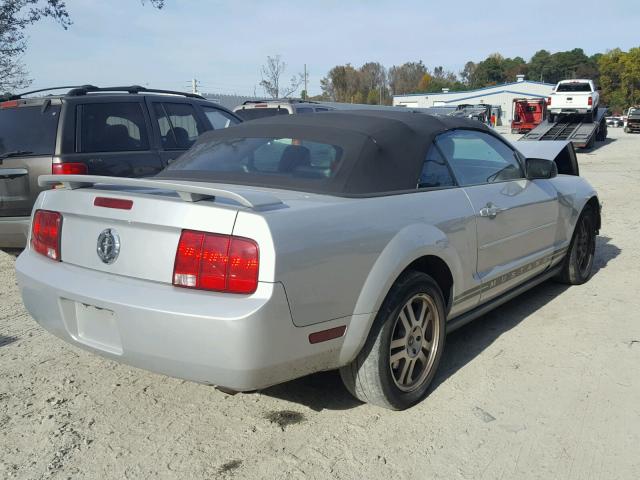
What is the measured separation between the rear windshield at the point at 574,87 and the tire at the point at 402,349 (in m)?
25.9

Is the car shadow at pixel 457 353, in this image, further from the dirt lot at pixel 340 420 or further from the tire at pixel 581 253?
the tire at pixel 581 253

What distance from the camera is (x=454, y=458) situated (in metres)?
2.77

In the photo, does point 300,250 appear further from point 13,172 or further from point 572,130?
point 572,130

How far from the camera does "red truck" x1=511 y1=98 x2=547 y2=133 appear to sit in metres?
33.5

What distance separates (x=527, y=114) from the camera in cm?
3400

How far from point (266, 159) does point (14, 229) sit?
3252 mm

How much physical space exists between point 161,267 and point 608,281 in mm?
4687

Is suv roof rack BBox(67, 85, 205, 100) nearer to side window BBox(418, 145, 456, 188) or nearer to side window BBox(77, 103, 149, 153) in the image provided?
side window BBox(77, 103, 149, 153)

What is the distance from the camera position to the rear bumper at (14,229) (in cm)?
552

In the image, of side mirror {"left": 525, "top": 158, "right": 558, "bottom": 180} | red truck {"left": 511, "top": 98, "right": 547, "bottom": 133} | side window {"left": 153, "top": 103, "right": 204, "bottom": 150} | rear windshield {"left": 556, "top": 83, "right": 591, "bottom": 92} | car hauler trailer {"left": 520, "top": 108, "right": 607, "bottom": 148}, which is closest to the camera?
side mirror {"left": 525, "top": 158, "right": 558, "bottom": 180}

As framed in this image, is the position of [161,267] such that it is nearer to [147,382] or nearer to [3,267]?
[147,382]

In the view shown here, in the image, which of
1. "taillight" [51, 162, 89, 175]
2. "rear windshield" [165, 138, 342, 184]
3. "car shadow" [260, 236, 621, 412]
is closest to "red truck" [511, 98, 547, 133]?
"car shadow" [260, 236, 621, 412]

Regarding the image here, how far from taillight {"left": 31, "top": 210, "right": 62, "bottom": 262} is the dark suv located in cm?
249

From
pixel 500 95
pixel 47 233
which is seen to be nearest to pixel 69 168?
pixel 47 233
